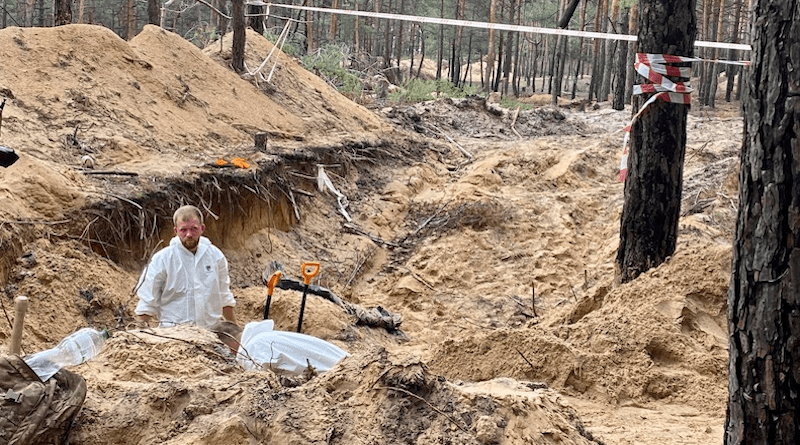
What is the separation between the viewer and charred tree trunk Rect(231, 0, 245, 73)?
1109cm

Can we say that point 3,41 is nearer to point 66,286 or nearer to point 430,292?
point 66,286

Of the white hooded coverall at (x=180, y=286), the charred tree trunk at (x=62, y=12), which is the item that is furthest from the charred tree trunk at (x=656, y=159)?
the charred tree trunk at (x=62, y=12)

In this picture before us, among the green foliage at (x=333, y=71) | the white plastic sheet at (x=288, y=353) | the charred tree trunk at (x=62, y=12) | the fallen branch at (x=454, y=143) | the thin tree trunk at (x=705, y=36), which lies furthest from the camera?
the thin tree trunk at (x=705, y=36)

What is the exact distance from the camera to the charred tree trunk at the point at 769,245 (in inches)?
93.9

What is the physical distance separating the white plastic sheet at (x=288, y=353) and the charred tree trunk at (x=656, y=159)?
278cm

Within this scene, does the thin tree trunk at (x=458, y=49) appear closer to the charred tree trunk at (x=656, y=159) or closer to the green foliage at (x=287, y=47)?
the green foliage at (x=287, y=47)

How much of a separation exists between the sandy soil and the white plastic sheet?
254 mm

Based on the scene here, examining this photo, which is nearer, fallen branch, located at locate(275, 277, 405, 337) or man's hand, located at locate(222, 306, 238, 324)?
man's hand, located at locate(222, 306, 238, 324)

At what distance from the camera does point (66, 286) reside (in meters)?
5.89

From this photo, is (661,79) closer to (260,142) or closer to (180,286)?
(180,286)

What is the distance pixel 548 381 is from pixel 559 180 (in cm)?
660

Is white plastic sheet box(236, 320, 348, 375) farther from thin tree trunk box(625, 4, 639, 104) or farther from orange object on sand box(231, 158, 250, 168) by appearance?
thin tree trunk box(625, 4, 639, 104)

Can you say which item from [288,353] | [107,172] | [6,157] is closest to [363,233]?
[107,172]

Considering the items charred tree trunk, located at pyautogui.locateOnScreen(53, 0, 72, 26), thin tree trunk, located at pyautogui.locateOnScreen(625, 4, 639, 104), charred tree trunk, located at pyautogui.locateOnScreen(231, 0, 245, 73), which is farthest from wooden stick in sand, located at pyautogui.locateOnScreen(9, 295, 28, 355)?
thin tree trunk, located at pyautogui.locateOnScreen(625, 4, 639, 104)
